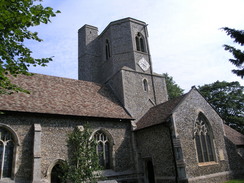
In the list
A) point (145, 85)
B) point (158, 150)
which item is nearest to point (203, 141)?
point (158, 150)

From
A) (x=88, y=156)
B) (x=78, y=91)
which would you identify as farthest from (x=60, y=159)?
(x=78, y=91)

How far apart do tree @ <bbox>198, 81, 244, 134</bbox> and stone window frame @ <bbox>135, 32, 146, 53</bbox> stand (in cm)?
Answer: 1828

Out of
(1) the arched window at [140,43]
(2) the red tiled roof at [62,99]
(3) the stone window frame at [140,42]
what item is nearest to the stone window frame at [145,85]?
(2) the red tiled roof at [62,99]

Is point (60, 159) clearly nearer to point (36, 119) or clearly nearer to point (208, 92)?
point (36, 119)

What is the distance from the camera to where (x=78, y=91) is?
1819cm

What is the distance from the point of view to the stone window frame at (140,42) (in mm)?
22473

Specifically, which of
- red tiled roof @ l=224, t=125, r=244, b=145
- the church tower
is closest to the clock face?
the church tower

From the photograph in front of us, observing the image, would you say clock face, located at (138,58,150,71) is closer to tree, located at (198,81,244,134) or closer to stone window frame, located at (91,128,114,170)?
stone window frame, located at (91,128,114,170)

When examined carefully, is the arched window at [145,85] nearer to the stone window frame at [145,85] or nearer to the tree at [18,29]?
the stone window frame at [145,85]

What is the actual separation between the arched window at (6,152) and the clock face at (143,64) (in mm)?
13242

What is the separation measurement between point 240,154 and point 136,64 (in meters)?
11.9

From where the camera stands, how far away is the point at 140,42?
22.9 meters

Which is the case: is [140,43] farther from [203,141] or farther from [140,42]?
[203,141]

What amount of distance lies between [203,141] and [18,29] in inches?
549
